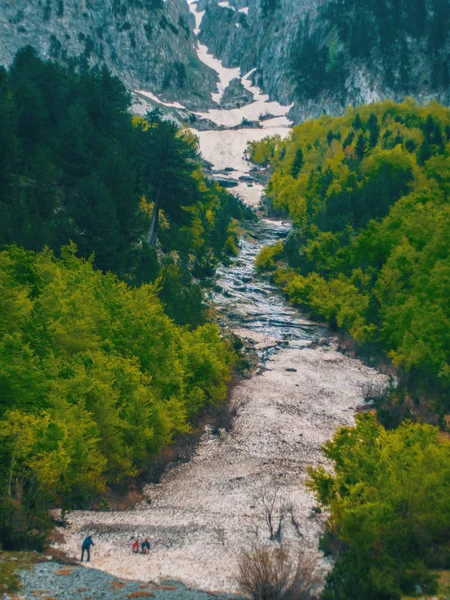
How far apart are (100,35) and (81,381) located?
169799 millimetres

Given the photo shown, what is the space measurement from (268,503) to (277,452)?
870 centimetres

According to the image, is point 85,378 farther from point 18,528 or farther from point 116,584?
point 116,584

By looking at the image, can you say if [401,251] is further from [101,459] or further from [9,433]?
[9,433]

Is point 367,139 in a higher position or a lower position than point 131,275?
higher

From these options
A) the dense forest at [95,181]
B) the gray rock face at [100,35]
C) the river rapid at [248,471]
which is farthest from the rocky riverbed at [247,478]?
the gray rock face at [100,35]

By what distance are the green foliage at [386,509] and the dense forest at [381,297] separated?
0.05 metres

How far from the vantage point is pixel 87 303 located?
39.4 meters

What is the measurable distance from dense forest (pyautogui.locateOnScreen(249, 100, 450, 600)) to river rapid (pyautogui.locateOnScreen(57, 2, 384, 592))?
10.5 ft

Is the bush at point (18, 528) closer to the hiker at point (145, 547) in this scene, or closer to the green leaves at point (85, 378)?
the green leaves at point (85, 378)

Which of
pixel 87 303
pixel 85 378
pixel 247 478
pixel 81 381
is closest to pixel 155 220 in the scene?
pixel 87 303

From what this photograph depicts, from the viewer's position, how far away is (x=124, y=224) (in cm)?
5653

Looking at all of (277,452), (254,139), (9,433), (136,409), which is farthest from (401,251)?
(254,139)

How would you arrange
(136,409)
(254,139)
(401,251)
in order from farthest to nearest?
(254,139) → (401,251) → (136,409)

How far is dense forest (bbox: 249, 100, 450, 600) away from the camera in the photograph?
2372 centimetres
